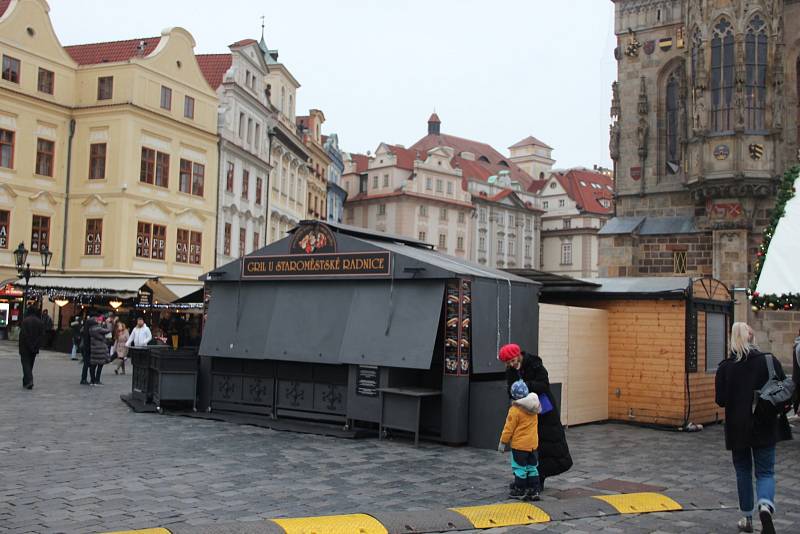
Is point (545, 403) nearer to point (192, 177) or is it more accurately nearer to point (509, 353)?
point (509, 353)

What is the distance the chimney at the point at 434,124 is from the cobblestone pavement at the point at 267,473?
8466 centimetres

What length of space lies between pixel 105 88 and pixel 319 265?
27.7m

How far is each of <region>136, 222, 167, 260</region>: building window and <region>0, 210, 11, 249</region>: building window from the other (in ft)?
17.3

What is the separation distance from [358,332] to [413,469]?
124 inches

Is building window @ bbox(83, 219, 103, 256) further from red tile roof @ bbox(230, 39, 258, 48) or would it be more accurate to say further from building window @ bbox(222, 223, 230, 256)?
red tile roof @ bbox(230, 39, 258, 48)

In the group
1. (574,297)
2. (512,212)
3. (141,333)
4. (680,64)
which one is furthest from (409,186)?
(574,297)

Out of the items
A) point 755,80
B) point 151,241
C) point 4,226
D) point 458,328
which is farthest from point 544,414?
point 151,241

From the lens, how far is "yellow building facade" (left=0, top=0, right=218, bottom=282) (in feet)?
113

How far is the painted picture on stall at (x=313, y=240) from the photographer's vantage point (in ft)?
43.1

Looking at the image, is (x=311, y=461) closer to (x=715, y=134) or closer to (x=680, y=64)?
(x=715, y=134)

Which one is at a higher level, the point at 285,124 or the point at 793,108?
the point at 285,124

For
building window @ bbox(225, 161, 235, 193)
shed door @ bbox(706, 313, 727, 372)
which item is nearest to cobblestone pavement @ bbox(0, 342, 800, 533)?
shed door @ bbox(706, 313, 727, 372)

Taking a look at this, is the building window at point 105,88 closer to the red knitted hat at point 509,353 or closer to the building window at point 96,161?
the building window at point 96,161

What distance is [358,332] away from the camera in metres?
12.4
